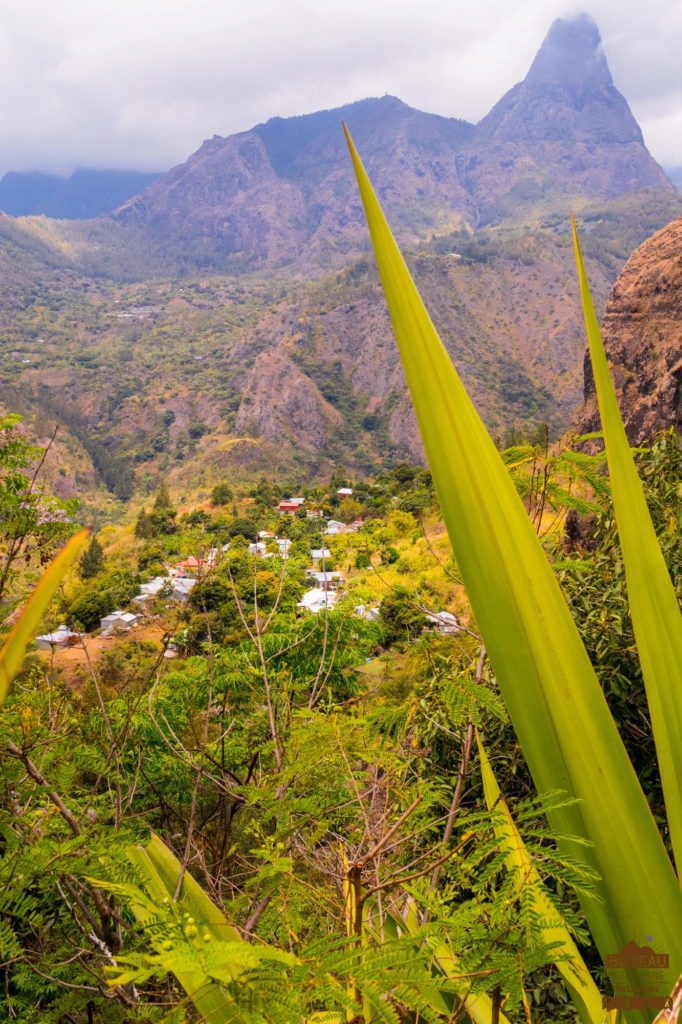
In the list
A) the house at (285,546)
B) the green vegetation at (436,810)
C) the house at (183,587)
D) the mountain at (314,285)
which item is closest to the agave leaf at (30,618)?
the green vegetation at (436,810)

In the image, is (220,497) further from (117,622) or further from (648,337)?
(648,337)

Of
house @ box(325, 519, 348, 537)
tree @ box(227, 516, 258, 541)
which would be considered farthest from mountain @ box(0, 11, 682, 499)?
tree @ box(227, 516, 258, 541)

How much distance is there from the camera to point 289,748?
1861 mm

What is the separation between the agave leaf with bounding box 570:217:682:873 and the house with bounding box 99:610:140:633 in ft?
44.7

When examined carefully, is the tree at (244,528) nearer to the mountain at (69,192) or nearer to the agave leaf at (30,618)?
the agave leaf at (30,618)

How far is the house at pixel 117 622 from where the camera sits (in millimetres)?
13536

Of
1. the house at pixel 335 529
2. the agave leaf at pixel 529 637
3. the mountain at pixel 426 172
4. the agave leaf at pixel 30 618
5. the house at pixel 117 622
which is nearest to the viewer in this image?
the agave leaf at pixel 30 618

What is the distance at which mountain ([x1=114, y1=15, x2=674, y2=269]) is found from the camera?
121 metres

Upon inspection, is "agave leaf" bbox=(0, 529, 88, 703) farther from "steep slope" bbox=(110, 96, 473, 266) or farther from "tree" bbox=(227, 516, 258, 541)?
"steep slope" bbox=(110, 96, 473, 266)

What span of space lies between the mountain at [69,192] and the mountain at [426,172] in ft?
144

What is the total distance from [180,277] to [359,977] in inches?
5092

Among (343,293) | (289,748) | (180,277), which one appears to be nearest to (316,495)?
(289,748)

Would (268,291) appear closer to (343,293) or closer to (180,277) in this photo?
(180,277)

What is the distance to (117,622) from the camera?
45.4 feet
